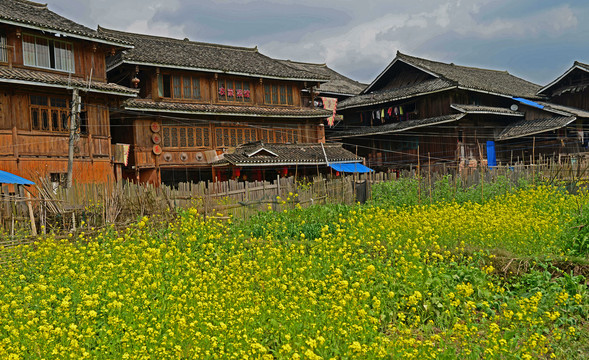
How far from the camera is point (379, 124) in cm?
3134

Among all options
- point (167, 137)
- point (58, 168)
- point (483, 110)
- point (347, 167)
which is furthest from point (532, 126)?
point (58, 168)

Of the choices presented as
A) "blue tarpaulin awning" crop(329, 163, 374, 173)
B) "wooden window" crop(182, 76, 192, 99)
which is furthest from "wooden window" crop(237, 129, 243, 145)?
"blue tarpaulin awning" crop(329, 163, 374, 173)

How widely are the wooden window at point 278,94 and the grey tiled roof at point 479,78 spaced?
807 centimetres

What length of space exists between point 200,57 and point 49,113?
359 inches

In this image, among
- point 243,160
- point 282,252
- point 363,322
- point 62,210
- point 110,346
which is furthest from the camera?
point 243,160

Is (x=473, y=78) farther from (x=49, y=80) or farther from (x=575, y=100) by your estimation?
(x=49, y=80)

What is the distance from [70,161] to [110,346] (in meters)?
13.1

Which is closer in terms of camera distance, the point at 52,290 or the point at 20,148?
the point at 52,290

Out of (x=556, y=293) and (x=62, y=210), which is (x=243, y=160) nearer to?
(x=62, y=210)

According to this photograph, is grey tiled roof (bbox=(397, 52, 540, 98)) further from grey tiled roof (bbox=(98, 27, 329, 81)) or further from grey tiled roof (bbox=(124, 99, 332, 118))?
grey tiled roof (bbox=(124, 99, 332, 118))

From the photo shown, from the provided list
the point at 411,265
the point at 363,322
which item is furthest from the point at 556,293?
the point at 363,322

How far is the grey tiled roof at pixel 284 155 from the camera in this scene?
22156mm

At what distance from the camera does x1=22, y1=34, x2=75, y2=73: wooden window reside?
17.6 metres

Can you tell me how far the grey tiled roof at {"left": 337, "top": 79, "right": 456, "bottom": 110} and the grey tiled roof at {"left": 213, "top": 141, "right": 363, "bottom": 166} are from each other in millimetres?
4512
